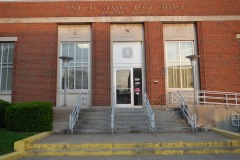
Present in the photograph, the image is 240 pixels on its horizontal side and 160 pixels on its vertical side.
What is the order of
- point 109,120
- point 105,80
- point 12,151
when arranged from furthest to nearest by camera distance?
point 105,80 < point 109,120 < point 12,151

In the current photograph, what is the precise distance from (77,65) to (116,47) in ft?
10.0

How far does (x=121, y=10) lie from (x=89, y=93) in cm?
622

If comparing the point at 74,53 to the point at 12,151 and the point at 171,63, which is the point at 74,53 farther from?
the point at 12,151

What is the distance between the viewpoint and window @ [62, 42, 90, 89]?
16.5 meters

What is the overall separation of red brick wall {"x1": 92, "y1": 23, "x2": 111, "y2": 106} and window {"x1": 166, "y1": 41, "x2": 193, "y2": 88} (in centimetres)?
430

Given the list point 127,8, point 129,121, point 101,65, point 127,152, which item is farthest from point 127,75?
point 127,152

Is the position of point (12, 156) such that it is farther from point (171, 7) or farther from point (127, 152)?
point (171, 7)

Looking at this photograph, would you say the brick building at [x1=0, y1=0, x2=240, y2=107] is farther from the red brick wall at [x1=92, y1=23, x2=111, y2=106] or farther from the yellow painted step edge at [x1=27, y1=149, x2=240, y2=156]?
the yellow painted step edge at [x1=27, y1=149, x2=240, y2=156]

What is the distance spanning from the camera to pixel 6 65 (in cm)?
1672

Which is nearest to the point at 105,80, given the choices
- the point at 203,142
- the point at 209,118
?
the point at 209,118

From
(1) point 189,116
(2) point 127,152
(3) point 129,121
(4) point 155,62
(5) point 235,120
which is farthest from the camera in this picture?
(4) point 155,62

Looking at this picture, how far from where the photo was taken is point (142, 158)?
7301mm

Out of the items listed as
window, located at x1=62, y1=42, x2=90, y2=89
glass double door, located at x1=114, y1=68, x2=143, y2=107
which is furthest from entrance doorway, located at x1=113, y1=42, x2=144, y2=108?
window, located at x1=62, y1=42, x2=90, y2=89

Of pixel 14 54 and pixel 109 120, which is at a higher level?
pixel 14 54
